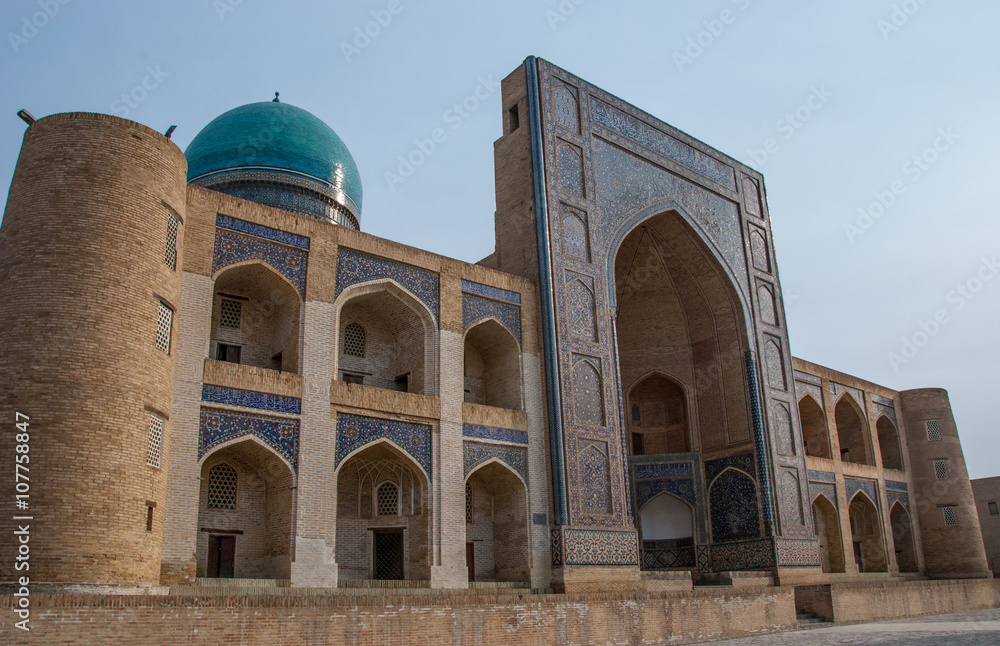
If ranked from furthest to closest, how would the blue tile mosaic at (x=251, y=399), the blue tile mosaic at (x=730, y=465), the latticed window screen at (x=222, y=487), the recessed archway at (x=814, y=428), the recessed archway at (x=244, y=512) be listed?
the recessed archway at (x=814, y=428), the blue tile mosaic at (x=730, y=465), the latticed window screen at (x=222, y=487), the recessed archway at (x=244, y=512), the blue tile mosaic at (x=251, y=399)

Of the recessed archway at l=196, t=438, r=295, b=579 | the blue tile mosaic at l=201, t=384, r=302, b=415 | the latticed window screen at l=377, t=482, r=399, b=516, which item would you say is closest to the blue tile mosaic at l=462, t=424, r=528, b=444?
the latticed window screen at l=377, t=482, r=399, b=516

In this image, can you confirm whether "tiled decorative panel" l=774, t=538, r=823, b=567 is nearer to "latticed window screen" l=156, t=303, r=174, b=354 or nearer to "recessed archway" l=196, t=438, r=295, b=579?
"recessed archway" l=196, t=438, r=295, b=579

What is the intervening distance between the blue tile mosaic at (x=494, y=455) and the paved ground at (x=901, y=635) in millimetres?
2795

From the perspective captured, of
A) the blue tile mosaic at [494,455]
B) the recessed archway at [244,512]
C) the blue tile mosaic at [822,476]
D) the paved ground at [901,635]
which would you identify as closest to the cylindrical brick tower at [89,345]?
the recessed archway at [244,512]

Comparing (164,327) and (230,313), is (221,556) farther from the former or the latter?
(230,313)

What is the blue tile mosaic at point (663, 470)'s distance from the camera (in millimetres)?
13359

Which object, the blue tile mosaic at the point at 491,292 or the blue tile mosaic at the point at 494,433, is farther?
the blue tile mosaic at the point at 491,292

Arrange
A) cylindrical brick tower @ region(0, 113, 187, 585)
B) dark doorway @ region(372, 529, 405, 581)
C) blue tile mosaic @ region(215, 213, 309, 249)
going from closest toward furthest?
cylindrical brick tower @ region(0, 113, 187, 585)
blue tile mosaic @ region(215, 213, 309, 249)
dark doorway @ region(372, 529, 405, 581)

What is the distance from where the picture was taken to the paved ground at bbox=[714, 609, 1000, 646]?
25.7 feet

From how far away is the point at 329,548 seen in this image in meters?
8.02

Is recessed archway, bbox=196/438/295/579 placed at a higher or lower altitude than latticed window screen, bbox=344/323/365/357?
lower

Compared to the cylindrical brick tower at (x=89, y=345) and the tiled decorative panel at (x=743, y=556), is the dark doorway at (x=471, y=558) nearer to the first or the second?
the cylindrical brick tower at (x=89, y=345)

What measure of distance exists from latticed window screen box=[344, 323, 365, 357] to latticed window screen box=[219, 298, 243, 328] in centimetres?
129

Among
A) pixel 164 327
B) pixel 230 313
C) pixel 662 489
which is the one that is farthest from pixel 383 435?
pixel 662 489
